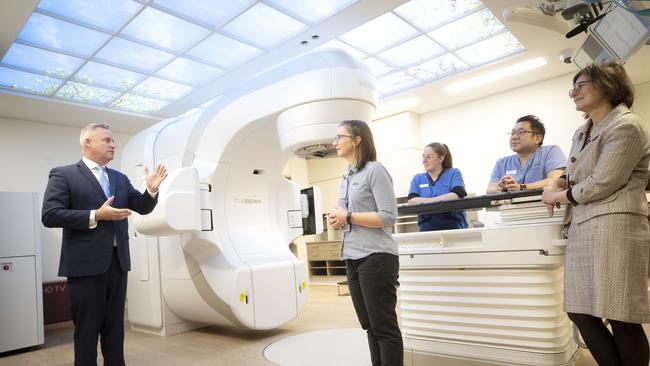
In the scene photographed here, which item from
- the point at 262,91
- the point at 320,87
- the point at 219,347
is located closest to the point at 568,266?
the point at 320,87

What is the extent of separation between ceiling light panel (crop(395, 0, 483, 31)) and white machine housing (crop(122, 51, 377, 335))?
6.57 ft

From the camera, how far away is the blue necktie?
7.13 ft

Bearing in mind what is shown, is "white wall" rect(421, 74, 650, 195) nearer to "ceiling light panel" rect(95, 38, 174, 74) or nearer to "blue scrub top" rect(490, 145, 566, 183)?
"blue scrub top" rect(490, 145, 566, 183)

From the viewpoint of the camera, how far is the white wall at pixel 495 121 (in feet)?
19.7

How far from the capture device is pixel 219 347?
2.98m

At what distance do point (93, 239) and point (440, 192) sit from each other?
1876 millimetres

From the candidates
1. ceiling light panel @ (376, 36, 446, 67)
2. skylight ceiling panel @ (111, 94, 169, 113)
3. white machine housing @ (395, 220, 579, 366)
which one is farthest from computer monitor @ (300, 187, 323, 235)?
skylight ceiling panel @ (111, 94, 169, 113)

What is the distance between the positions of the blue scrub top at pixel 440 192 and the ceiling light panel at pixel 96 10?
281 centimetres

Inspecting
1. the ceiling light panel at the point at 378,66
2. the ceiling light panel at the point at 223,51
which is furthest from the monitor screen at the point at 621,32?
the ceiling light panel at the point at 378,66

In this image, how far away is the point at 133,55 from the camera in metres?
4.49

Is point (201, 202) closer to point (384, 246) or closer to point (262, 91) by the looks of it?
point (262, 91)

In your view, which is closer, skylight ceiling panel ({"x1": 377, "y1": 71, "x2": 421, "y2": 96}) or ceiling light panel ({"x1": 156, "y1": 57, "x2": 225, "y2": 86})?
ceiling light panel ({"x1": 156, "y1": 57, "x2": 225, "y2": 86})

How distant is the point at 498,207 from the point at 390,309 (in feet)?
2.29

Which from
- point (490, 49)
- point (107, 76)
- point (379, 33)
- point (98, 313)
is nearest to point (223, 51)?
point (107, 76)
